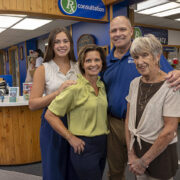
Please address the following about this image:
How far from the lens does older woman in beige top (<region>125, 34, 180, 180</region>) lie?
4.29ft

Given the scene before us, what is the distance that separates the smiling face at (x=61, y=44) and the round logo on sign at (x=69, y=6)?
2.49m

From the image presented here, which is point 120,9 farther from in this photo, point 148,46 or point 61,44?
point 148,46

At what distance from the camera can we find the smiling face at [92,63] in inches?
65.8

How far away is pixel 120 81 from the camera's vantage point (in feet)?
5.99

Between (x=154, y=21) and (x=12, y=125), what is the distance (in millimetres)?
6430

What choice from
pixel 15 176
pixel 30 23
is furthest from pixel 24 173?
pixel 30 23

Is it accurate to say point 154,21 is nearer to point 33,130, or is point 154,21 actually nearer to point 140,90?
point 33,130

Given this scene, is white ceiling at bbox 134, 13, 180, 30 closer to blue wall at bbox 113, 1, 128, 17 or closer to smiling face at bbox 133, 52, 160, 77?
blue wall at bbox 113, 1, 128, 17

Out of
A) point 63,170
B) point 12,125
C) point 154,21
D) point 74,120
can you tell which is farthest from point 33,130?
point 154,21

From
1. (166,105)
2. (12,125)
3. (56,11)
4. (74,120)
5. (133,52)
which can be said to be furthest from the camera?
(56,11)

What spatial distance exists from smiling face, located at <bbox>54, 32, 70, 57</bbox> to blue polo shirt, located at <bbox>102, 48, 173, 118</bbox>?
0.46m

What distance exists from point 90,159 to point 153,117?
585 mm

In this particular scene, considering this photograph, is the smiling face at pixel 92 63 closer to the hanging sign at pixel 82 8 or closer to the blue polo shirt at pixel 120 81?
the blue polo shirt at pixel 120 81

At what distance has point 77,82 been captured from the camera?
1670mm
